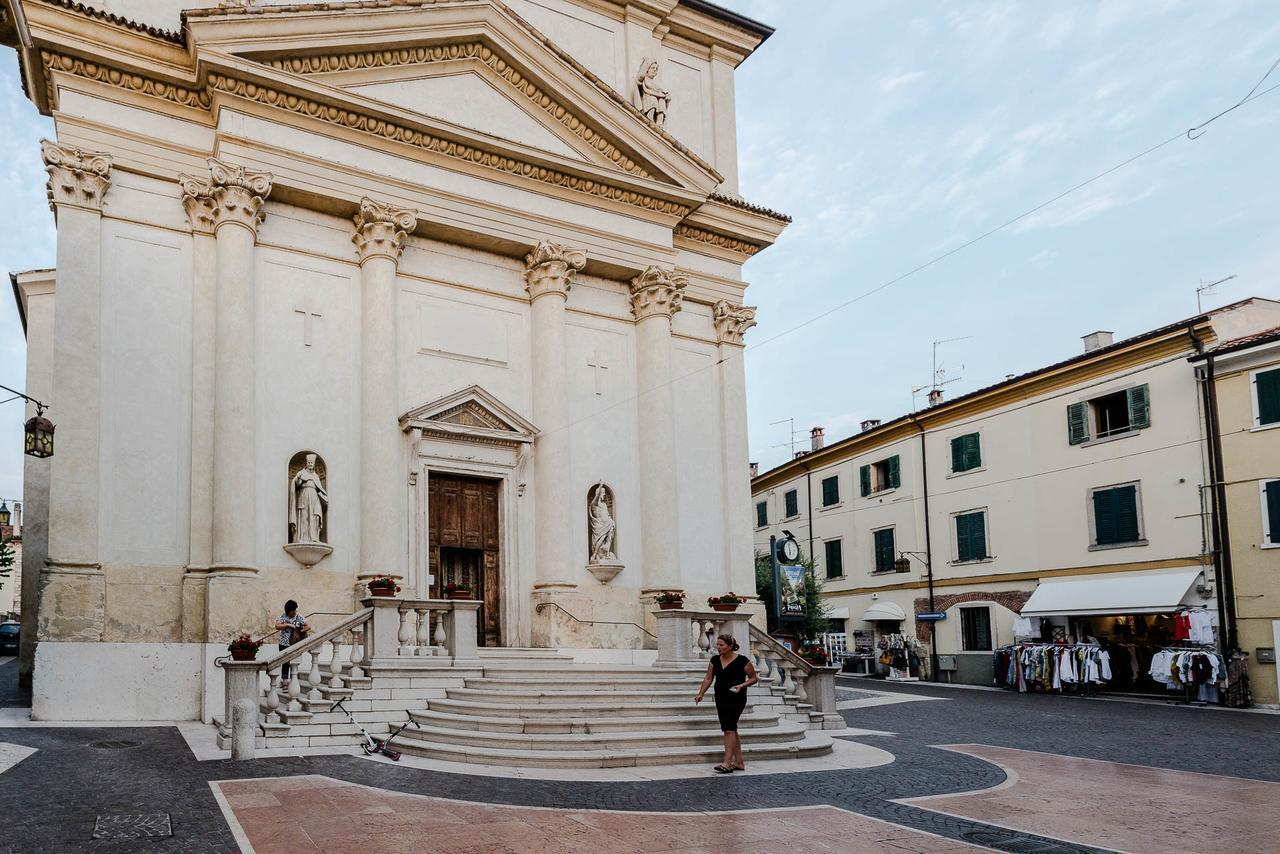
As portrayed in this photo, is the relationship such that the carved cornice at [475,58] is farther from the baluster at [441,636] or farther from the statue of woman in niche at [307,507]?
the baluster at [441,636]

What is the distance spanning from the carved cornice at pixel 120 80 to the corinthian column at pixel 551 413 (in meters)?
6.60

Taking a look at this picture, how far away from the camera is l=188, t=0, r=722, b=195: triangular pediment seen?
17.6 meters

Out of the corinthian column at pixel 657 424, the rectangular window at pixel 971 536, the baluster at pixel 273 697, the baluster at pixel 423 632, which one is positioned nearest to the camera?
the baluster at pixel 273 697

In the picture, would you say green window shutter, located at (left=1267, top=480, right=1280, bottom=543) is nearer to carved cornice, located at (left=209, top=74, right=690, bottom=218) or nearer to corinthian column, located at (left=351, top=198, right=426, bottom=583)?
carved cornice, located at (left=209, top=74, right=690, bottom=218)

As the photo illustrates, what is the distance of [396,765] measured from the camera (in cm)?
1155

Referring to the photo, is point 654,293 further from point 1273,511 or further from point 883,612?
point 883,612

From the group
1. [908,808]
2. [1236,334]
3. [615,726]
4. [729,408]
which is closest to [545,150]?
[729,408]

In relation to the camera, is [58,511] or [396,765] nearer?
[396,765]

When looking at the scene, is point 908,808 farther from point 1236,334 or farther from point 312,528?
point 1236,334

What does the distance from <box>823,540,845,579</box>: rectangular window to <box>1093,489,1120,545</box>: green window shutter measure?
516 inches

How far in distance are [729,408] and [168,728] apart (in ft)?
43.2

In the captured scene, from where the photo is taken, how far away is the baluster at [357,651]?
14.1 m

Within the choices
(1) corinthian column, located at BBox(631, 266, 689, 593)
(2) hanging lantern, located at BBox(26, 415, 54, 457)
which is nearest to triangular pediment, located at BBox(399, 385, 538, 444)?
(1) corinthian column, located at BBox(631, 266, 689, 593)

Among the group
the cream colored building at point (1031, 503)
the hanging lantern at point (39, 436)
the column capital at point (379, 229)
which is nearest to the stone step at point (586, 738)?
the hanging lantern at point (39, 436)
